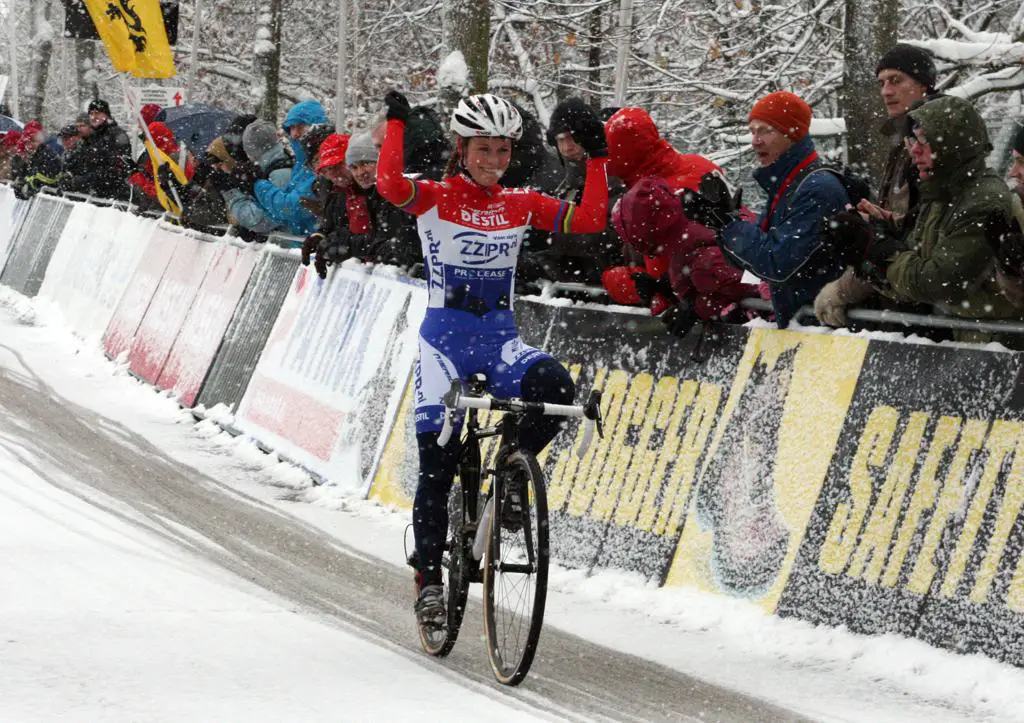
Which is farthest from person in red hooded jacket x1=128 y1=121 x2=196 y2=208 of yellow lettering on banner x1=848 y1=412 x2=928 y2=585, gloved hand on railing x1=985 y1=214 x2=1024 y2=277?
gloved hand on railing x1=985 y1=214 x2=1024 y2=277

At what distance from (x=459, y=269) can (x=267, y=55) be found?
21.5 metres

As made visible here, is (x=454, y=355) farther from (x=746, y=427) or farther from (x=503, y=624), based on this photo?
(x=746, y=427)

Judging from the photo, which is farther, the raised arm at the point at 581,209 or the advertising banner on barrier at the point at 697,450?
the advertising banner on barrier at the point at 697,450

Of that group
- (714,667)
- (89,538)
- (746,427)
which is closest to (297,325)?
(89,538)

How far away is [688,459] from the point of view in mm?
7770

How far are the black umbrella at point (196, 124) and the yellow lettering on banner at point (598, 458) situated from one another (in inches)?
486

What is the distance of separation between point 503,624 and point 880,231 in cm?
256

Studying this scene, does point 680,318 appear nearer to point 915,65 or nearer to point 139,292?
point 915,65

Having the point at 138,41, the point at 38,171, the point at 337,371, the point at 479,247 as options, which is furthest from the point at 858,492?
the point at 38,171

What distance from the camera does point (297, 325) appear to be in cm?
1259

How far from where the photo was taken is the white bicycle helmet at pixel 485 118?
21.0 ft

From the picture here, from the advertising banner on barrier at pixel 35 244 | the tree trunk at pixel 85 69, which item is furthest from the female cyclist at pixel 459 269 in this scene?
the tree trunk at pixel 85 69

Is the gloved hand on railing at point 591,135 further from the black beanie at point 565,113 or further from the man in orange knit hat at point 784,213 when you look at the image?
the black beanie at point 565,113

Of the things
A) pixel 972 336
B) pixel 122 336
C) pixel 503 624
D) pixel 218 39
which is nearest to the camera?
pixel 503 624
